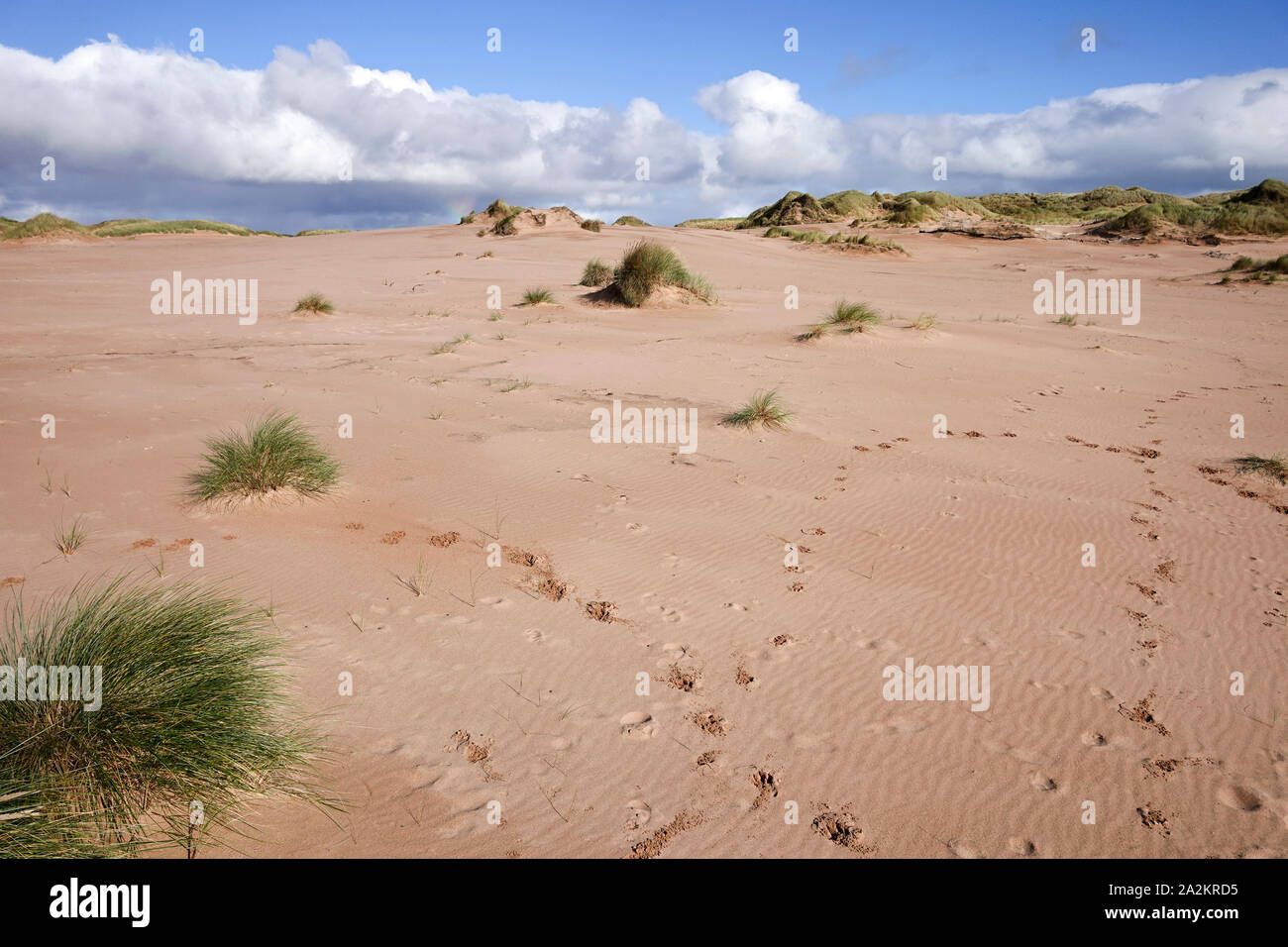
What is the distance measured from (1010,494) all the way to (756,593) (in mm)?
3031

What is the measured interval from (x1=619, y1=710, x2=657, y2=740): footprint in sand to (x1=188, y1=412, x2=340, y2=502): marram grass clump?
11.9 feet

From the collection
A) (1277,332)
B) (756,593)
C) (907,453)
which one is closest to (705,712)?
(756,593)

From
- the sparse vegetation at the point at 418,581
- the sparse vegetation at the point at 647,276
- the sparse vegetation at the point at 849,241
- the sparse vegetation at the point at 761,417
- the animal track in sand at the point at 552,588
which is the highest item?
the sparse vegetation at the point at 849,241

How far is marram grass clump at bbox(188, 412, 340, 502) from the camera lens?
18.8ft

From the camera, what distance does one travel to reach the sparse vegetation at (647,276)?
53.9 ft

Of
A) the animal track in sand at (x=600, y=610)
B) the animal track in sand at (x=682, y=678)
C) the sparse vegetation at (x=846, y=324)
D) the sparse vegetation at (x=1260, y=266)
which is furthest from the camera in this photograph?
the sparse vegetation at (x=1260, y=266)

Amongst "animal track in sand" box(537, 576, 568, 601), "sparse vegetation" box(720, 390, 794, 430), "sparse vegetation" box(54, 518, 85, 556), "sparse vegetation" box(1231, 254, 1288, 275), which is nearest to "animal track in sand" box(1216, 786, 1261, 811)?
"animal track in sand" box(537, 576, 568, 601)

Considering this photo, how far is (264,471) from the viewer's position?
227 inches

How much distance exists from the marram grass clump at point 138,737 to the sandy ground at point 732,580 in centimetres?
22

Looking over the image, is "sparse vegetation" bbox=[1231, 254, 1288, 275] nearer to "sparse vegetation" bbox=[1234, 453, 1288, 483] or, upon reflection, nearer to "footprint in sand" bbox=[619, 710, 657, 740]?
"sparse vegetation" bbox=[1234, 453, 1288, 483]

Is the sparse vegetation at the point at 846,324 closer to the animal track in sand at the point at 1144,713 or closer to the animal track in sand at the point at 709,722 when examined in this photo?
the animal track in sand at the point at 1144,713

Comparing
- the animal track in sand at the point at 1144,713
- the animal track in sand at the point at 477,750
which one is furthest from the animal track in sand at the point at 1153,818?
the animal track in sand at the point at 477,750

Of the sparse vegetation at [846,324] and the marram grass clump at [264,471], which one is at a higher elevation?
the sparse vegetation at [846,324]
